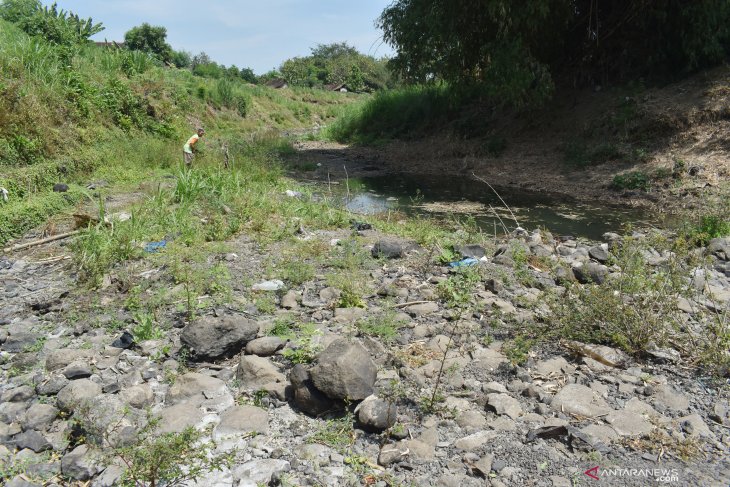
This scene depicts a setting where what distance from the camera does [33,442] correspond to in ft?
8.64

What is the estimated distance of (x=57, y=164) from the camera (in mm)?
8203

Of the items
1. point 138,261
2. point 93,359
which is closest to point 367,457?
point 93,359

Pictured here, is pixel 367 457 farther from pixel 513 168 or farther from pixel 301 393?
pixel 513 168

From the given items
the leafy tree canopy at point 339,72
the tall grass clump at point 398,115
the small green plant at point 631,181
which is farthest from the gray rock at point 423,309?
the leafy tree canopy at point 339,72

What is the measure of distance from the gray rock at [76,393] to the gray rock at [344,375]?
120cm

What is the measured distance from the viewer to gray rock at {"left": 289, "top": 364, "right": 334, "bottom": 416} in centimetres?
292

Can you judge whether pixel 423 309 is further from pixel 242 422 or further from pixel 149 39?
pixel 149 39

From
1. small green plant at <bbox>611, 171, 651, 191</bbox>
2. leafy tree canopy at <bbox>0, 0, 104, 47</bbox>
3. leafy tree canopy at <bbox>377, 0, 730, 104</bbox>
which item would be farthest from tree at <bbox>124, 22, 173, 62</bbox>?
small green plant at <bbox>611, 171, 651, 191</bbox>

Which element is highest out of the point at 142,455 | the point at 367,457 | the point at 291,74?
the point at 291,74

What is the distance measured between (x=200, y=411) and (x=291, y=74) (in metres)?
53.0

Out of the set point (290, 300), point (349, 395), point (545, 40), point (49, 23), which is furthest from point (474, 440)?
point (49, 23)

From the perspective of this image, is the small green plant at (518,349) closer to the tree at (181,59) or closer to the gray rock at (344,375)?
the gray rock at (344,375)

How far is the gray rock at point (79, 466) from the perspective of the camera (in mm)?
2436

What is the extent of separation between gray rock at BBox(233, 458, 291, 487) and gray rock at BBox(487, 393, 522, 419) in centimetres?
114
